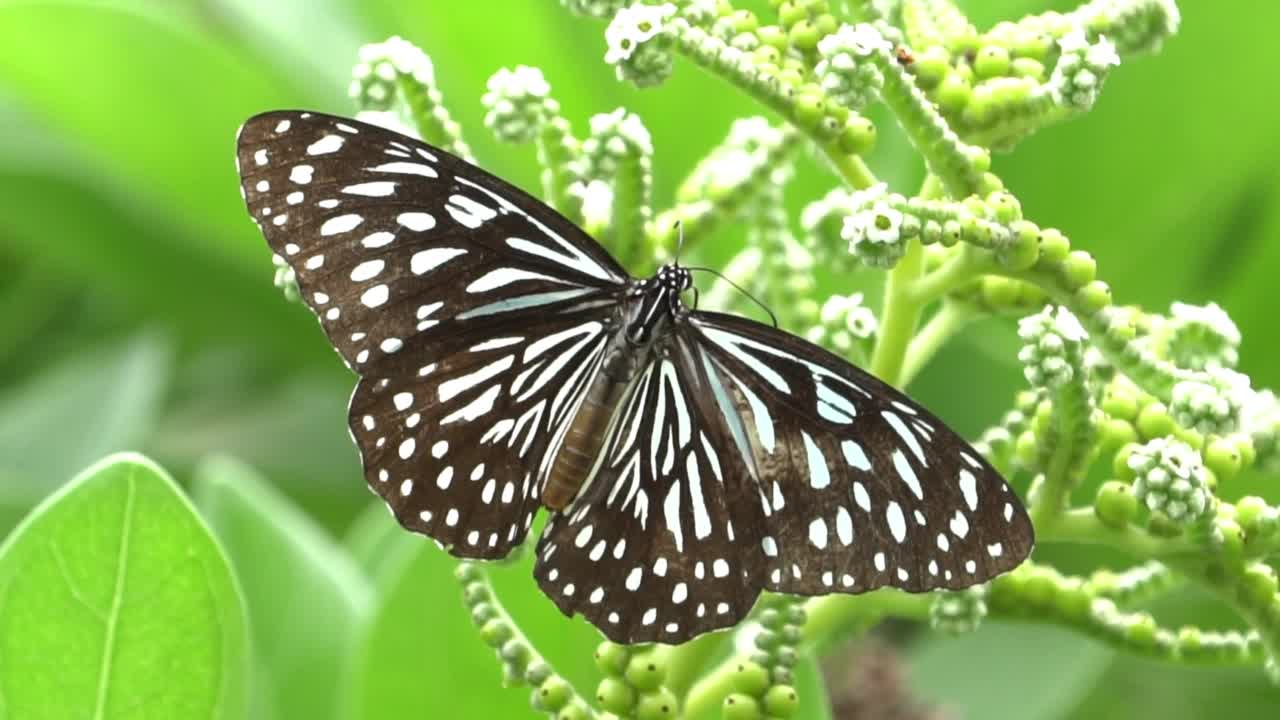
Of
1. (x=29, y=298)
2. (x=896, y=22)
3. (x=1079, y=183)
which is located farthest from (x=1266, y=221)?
(x=29, y=298)

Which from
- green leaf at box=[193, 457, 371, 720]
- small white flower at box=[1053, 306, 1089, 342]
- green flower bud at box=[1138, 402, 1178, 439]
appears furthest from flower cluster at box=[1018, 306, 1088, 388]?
green leaf at box=[193, 457, 371, 720]

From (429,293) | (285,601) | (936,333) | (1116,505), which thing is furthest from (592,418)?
(285,601)

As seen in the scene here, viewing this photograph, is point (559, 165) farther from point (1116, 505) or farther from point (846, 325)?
point (1116, 505)

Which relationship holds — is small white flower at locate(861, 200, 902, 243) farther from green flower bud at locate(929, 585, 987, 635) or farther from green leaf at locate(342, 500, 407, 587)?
green leaf at locate(342, 500, 407, 587)

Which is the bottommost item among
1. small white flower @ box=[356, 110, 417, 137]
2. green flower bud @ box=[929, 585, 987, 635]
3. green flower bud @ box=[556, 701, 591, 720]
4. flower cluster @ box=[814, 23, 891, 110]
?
green flower bud @ box=[556, 701, 591, 720]

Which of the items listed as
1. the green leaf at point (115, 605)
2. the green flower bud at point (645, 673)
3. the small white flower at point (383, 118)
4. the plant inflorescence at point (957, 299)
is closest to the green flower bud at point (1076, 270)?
the plant inflorescence at point (957, 299)
